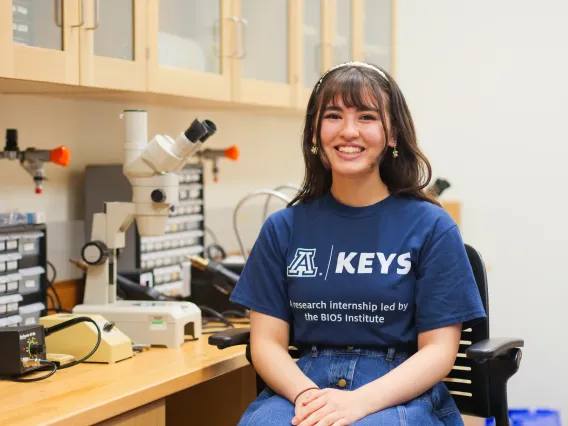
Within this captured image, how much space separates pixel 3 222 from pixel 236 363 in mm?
675

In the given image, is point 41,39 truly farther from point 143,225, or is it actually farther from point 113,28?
point 143,225

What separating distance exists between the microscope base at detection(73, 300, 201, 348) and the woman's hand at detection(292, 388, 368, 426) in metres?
0.55

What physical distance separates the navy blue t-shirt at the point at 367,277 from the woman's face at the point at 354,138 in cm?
10

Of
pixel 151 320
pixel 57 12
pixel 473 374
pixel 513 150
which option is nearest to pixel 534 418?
pixel 513 150

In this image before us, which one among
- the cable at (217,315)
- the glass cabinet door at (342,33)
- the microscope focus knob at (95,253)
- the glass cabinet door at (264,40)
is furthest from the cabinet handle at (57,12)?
the glass cabinet door at (342,33)

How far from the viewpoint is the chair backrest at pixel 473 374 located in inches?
77.5

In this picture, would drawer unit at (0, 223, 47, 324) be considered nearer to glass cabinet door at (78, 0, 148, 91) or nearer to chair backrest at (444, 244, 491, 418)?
glass cabinet door at (78, 0, 148, 91)

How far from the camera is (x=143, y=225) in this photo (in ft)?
7.29

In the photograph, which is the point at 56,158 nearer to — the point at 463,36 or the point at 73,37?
the point at 73,37

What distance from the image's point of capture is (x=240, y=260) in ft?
8.96

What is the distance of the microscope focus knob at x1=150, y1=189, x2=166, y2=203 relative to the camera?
2.18 m

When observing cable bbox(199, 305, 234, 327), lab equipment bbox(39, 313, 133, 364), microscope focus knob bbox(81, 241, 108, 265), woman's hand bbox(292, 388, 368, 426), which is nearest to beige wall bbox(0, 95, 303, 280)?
microscope focus knob bbox(81, 241, 108, 265)

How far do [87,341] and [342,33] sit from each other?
1.71 m

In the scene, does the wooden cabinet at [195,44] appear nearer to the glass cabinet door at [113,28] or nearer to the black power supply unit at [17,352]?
the glass cabinet door at [113,28]
